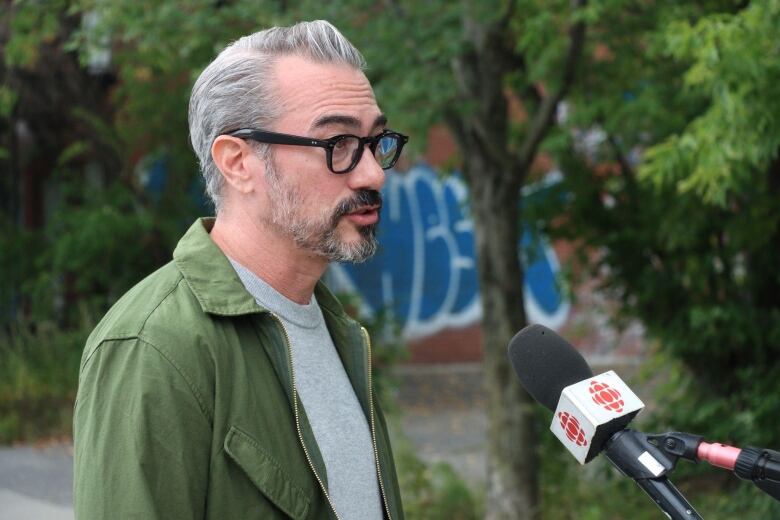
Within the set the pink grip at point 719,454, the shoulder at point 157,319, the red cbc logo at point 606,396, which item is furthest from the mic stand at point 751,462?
the shoulder at point 157,319

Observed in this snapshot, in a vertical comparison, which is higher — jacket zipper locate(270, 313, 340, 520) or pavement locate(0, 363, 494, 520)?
jacket zipper locate(270, 313, 340, 520)

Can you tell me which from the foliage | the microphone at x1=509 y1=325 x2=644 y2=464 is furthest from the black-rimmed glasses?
the foliage

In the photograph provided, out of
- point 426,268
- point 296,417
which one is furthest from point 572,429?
point 426,268

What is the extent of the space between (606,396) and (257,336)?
640 mm

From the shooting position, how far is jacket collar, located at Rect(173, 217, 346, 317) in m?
2.06

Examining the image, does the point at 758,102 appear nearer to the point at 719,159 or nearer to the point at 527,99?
the point at 719,159

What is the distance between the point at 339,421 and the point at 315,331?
0.20m

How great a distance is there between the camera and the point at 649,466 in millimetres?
1906

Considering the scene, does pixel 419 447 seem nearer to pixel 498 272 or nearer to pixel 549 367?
pixel 498 272

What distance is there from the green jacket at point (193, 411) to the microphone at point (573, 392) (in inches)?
17.0

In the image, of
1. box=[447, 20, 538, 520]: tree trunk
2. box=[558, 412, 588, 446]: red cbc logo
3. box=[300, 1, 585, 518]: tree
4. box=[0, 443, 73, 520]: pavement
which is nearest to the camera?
box=[558, 412, 588, 446]: red cbc logo

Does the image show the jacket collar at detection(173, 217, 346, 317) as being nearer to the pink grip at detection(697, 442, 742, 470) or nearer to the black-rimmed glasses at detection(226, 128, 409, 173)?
the black-rimmed glasses at detection(226, 128, 409, 173)

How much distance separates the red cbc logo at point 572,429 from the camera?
1.96m

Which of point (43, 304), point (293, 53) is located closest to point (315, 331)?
point (293, 53)
